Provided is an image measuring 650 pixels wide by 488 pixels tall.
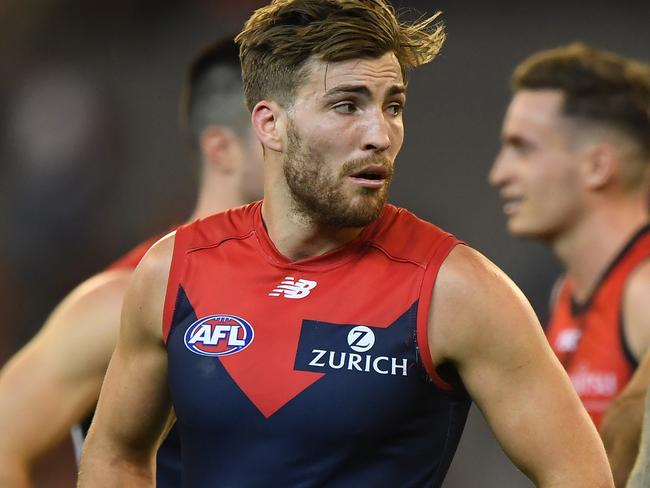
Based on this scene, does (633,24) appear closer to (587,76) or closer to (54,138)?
(587,76)

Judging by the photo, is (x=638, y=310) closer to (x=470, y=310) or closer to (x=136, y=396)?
(x=470, y=310)

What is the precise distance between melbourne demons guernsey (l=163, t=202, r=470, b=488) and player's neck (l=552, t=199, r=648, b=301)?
105 inches

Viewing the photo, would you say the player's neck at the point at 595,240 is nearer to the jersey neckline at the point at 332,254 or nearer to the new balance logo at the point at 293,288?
the jersey neckline at the point at 332,254

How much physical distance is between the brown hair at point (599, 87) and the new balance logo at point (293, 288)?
3.01m

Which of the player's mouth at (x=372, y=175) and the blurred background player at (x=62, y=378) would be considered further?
the blurred background player at (x=62, y=378)

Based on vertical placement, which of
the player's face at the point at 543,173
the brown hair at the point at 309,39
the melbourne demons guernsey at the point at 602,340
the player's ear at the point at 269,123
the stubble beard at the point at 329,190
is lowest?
the melbourne demons guernsey at the point at 602,340

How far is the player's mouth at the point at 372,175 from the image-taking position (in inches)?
112

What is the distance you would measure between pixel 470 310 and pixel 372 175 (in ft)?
1.28

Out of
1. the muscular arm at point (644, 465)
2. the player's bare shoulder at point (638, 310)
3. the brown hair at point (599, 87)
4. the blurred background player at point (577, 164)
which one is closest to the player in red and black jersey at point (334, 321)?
the muscular arm at point (644, 465)

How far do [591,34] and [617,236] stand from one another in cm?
249

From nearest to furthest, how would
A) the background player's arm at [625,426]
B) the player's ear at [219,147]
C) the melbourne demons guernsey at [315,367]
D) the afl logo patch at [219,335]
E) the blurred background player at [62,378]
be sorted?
1. the melbourne demons guernsey at [315,367]
2. the afl logo patch at [219,335]
3. the background player's arm at [625,426]
4. the blurred background player at [62,378]
5. the player's ear at [219,147]

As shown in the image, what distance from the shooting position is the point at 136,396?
10.2 feet

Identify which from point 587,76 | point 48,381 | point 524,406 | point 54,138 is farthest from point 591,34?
point 524,406

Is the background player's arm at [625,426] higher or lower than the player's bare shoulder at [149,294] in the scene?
lower
